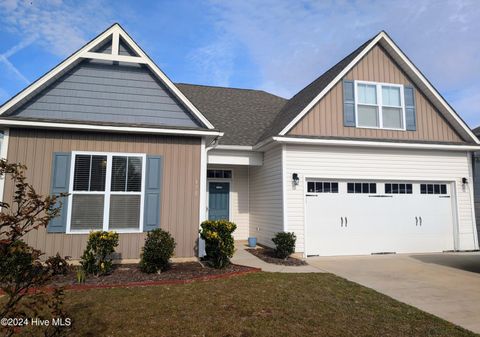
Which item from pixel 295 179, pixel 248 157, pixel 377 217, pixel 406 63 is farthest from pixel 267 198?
pixel 406 63

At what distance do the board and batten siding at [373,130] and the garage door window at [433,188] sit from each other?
1.66 metres

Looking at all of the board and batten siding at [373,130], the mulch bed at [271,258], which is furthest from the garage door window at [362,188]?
the mulch bed at [271,258]

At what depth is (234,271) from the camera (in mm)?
7797

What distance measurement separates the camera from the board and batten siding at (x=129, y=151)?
8430 millimetres

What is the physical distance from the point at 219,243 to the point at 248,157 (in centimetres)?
503

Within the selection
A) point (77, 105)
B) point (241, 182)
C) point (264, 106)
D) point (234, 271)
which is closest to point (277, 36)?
point (264, 106)

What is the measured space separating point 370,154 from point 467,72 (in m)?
14.5

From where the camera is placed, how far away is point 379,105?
11562 millimetres

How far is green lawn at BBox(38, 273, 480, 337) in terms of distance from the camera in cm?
445

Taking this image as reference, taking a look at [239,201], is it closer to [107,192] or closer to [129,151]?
[129,151]

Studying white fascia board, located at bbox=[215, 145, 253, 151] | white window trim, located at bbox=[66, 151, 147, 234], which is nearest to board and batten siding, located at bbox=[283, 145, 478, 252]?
white fascia board, located at bbox=[215, 145, 253, 151]

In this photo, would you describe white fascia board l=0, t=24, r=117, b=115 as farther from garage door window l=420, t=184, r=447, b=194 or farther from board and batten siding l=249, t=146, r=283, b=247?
garage door window l=420, t=184, r=447, b=194

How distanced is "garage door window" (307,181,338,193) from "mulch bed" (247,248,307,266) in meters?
2.38

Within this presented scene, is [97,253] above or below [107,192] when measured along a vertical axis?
below
